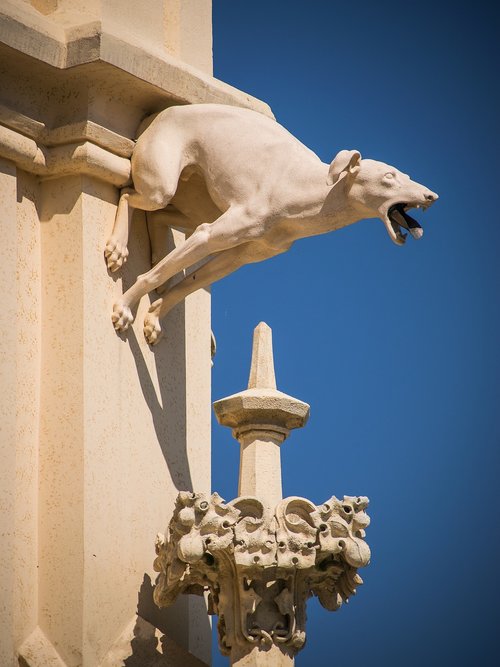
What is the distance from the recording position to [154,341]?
1652 centimetres

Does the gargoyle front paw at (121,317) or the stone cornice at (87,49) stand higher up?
the stone cornice at (87,49)

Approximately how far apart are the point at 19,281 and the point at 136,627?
2296 mm

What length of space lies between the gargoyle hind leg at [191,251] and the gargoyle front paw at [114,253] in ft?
0.57

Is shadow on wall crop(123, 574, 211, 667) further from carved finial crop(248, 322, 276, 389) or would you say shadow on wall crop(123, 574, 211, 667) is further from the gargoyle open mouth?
the gargoyle open mouth

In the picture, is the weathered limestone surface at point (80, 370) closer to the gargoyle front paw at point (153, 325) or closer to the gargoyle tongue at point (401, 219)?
the gargoyle front paw at point (153, 325)

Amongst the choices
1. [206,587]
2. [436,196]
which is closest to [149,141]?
[436,196]

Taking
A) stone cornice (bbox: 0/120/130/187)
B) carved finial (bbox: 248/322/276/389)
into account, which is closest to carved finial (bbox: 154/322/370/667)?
carved finial (bbox: 248/322/276/389)

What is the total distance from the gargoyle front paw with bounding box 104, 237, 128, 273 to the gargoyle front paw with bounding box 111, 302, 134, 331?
0.81 ft

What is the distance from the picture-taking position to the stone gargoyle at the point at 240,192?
16016mm

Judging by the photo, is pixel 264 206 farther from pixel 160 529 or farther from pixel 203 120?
pixel 160 529

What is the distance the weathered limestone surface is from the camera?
1550 centimetres

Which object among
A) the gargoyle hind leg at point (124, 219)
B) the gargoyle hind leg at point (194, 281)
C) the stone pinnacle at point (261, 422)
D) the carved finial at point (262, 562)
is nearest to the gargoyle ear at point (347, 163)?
the gargoyle hind leg at point (194, 281)

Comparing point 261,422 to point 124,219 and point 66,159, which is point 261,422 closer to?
point 124,219

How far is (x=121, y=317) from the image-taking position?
53.1ft
